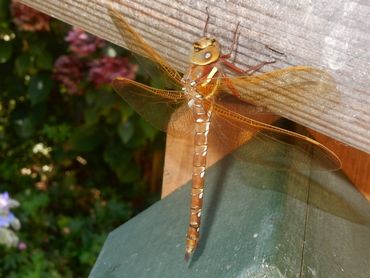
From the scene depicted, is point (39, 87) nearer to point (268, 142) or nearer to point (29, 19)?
point (29, 19)

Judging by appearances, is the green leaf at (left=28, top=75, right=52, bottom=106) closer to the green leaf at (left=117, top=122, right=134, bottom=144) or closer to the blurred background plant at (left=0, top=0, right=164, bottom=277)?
the blurred background plant at (left=0, top=0, right=164, bottom=277)

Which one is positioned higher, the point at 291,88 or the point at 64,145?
the point at 291,88

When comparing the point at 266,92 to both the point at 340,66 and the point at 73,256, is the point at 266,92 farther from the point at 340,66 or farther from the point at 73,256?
the point at 73,256

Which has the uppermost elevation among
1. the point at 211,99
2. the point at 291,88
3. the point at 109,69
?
the point at 291,88

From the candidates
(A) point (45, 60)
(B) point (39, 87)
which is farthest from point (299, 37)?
(B) point (39, 87)

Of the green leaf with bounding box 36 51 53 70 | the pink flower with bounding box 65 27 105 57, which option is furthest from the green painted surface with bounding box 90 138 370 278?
the green leaf with bounding box 36 51 53 70

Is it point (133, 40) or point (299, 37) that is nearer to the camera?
point (299, 37)

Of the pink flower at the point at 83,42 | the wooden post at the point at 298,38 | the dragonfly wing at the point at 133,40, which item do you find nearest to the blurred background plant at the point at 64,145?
the pink flower at the point at 83,42
